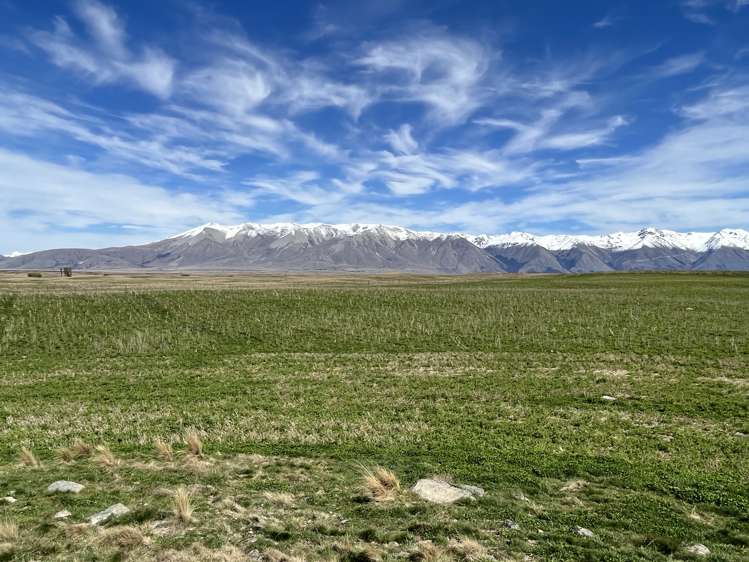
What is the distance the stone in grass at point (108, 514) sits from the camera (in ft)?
31.3

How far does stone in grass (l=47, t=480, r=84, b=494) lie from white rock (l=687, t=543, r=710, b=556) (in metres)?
13.8

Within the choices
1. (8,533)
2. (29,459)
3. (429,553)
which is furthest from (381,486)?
(29,459)

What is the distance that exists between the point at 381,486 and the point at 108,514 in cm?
615

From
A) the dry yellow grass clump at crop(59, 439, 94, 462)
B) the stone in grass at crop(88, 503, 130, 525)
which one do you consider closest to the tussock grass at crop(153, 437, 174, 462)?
the dry yellow grass clump at crop(59, 439, 94, 462)

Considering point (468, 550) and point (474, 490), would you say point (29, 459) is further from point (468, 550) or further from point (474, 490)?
point (468, 550)

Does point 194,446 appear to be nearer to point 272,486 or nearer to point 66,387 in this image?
point 272,486

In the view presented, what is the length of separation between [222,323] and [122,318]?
11190 millimetres

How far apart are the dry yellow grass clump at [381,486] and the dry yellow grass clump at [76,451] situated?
369 inches

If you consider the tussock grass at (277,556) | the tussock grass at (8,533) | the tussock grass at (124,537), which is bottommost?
the tussock grass at (277,556)

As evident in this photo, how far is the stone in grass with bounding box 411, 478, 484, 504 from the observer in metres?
10.9

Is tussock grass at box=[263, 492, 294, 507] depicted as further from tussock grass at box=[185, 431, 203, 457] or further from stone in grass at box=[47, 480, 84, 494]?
stone in grass at box=[47, 480, 84, 494]

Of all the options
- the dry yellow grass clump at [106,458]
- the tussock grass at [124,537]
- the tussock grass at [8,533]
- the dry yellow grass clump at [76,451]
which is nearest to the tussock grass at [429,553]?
the tussock grass at [124,537]

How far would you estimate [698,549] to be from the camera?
8.61 metres

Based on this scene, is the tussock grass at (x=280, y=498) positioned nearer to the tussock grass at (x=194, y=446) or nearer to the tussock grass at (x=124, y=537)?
the tussock grass at (x=124, y=537)
